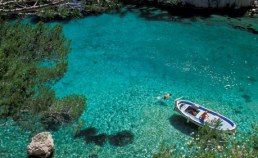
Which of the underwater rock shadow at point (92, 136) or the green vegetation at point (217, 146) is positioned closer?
the green vegetation at point (217, 146)

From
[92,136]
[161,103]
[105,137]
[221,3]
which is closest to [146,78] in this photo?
[161,103]

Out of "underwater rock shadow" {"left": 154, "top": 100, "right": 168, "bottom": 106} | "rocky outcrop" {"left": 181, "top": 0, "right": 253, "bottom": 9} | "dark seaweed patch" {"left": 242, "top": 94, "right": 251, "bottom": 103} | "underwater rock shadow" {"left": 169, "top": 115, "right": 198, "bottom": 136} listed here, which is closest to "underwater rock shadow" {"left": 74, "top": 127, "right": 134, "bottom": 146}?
"underwater rock shadow" {"left": 169, "top": 115, "right": 198, "bottom": 136}

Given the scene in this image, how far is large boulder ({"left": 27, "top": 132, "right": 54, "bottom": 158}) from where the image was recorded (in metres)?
17.4

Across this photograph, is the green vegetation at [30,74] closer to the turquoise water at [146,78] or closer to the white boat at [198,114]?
the turquoise water at [146,78]

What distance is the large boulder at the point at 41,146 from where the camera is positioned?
57.0ft

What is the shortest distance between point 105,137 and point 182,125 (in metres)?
4.77

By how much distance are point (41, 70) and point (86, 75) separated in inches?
491

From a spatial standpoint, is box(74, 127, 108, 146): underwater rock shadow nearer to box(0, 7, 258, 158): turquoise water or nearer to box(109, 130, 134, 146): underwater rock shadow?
box(0, 7, 258, 158): turquoise water

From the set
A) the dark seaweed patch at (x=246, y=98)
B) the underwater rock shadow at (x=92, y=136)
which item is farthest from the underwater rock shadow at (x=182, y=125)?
the dark seaweed patch at (x=246, y=98)

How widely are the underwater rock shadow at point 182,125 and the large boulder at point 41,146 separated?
745 cm

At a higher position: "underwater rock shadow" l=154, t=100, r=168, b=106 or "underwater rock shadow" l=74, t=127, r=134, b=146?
"underwater rock shadow" l=154, t=100, r=168, b=106

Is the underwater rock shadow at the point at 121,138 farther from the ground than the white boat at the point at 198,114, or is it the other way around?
the white boat at the point at 198,114

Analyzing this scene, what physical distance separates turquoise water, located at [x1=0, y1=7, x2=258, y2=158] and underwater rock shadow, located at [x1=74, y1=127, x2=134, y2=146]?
57 mm

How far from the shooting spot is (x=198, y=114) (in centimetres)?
2041
